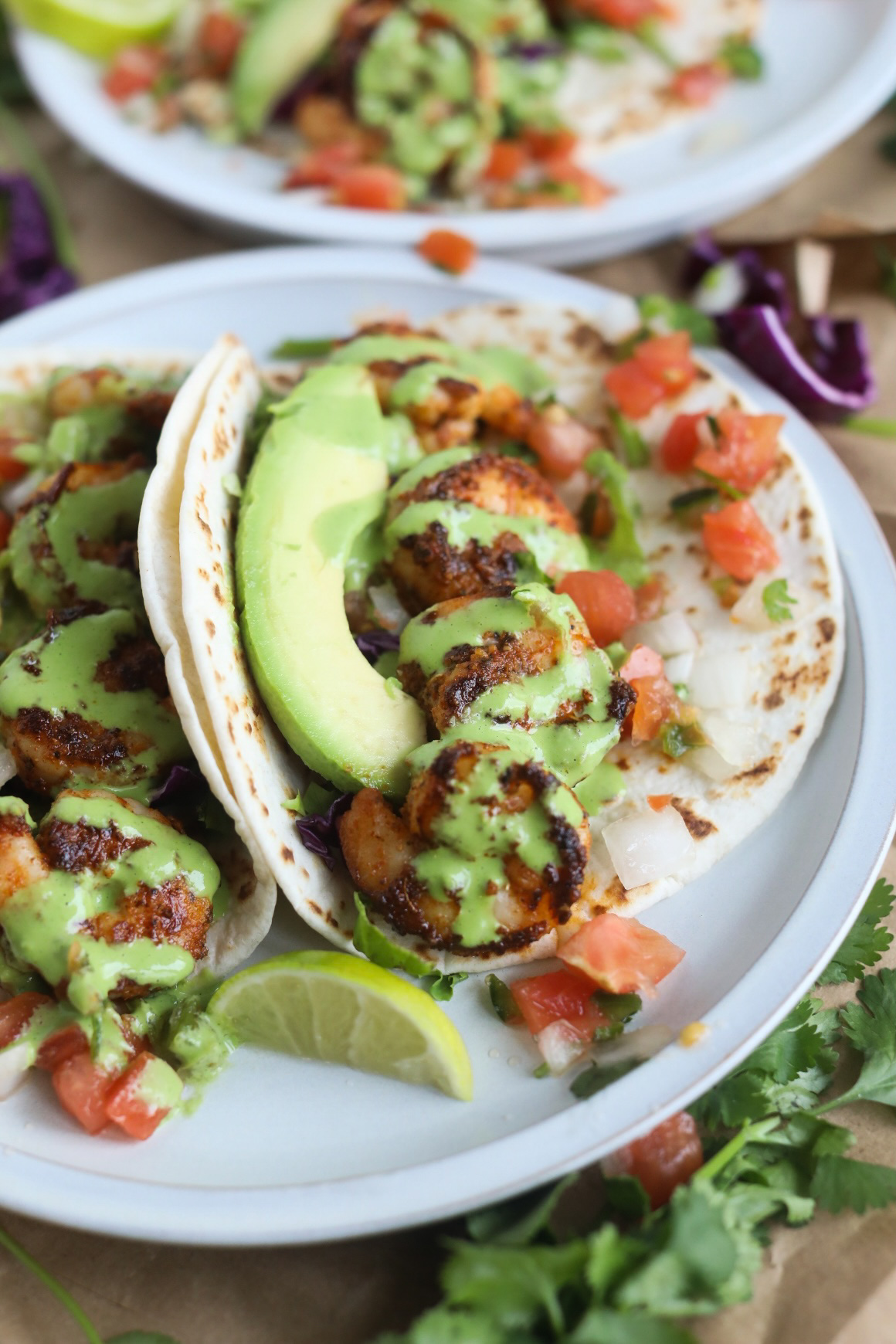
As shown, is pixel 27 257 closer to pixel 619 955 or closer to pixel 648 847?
pixel 648 847

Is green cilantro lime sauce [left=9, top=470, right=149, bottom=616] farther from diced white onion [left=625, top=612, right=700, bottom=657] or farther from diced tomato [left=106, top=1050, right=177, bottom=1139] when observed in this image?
diced white onion [left=625, top=612, right=700, bottom=657]

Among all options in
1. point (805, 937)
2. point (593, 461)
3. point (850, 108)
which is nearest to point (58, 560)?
point (593, 461)

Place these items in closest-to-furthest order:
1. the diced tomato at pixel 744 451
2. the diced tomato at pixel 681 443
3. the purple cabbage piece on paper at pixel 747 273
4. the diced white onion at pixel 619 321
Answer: the diced tomato at pixel 744 451
the diced tomato at pixel 681 443
the diced white onion at pixel 619 321
the purple cabbage piece on paper at pixel 747 273

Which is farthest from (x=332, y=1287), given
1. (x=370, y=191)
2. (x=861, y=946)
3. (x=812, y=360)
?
(x=370, y=191)

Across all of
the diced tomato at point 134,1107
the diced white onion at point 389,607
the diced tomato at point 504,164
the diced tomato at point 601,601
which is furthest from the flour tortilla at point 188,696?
the diced tomato at point 504,164

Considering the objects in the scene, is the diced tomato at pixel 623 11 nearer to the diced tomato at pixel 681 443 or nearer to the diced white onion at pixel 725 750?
the diced tomato at pixel 681 443

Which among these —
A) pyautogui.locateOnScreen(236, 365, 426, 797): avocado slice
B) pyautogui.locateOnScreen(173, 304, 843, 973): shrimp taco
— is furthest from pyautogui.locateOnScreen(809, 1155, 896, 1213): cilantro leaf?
pyautogui.locateOnScreen(236, 365, 426, 797): avocado slice

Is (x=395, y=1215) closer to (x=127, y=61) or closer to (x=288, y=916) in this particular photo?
(x=288, y=916)
